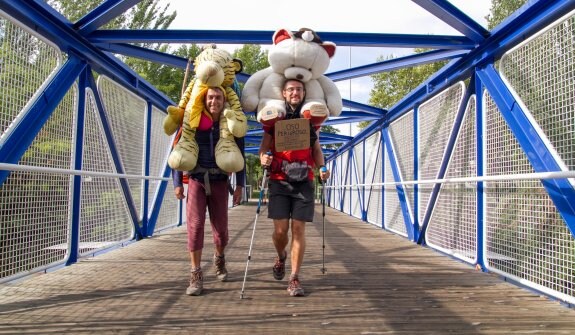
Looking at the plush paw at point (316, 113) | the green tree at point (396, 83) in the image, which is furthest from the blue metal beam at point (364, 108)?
the green tree at point (396, 83)

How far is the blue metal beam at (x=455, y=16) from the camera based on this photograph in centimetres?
437

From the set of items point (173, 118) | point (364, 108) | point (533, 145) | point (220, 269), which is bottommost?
point (220, 269)

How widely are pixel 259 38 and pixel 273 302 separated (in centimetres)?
314

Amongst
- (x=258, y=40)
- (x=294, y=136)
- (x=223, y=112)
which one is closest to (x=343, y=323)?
(x=294, y=136)

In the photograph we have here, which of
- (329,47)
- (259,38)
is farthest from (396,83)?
(329,47)

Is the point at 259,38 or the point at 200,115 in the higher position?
the point at 259,38

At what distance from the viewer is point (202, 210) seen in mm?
3467

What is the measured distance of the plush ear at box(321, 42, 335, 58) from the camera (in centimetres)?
371

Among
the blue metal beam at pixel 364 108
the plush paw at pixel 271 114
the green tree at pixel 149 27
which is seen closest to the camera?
the plush paw at pixel 271 114

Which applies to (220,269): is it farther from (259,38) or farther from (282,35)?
(259,38)

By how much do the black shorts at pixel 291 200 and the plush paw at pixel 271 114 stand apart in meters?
0.50

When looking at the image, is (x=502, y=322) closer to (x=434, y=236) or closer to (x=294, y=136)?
(x=294, y=136)

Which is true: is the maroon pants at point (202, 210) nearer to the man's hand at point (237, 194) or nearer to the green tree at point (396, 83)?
the man's hand at point (237, 194)

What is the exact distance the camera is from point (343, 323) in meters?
2.71
